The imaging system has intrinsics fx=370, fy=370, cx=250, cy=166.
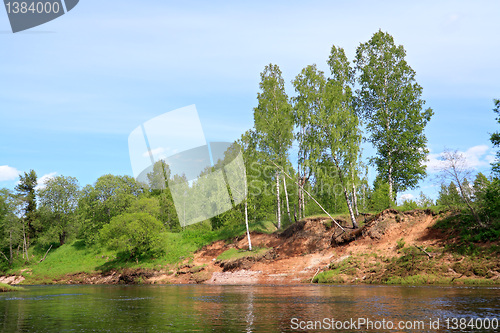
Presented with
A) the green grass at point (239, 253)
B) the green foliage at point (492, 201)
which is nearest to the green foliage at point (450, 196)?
the green foliage at point (492, 201)

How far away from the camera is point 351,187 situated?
157 feet

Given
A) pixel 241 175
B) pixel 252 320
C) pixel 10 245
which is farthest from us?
pixel 10 245

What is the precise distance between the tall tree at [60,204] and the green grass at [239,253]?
48.7 m

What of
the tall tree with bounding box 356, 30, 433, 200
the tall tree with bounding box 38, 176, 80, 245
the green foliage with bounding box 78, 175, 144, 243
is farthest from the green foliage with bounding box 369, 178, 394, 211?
the tall tree with bounding box 38, 176, 80, 245

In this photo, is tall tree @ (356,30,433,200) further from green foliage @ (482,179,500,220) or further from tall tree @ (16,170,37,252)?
tall tree @ (16,170,37,252)

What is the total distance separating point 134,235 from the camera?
2457 inches

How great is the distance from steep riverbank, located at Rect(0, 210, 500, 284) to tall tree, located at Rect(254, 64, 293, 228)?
27.9ft

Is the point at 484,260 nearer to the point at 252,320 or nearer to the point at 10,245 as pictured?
the point at 252,320

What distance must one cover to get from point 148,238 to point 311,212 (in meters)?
28.8

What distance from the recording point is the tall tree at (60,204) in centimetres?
8562

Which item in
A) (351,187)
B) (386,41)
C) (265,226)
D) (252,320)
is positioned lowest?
(252,320)

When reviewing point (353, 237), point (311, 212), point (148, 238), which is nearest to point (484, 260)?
point (353, 237)

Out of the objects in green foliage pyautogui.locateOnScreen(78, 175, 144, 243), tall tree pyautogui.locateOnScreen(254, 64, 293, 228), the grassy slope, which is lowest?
the grassy slope

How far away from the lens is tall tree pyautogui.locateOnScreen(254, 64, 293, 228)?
181 feet
